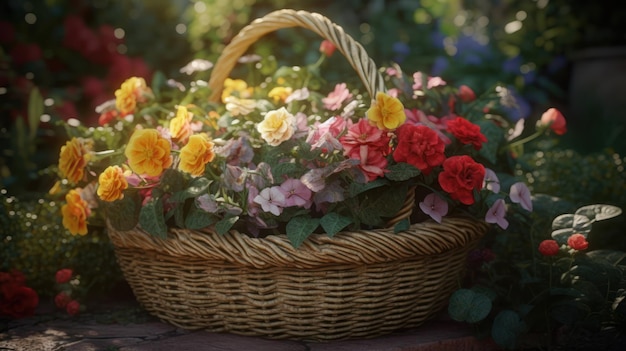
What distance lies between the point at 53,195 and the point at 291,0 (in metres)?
1.83

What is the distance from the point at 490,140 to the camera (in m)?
1.85

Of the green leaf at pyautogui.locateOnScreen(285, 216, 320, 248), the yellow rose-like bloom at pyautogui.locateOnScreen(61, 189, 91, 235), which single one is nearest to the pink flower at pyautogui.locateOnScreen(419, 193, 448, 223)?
the green leaf at pyautogui.locateOnScreen(285, 216, 320, 248)

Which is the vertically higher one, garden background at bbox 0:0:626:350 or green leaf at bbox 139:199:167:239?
garden background at bbox 0:0:626:350

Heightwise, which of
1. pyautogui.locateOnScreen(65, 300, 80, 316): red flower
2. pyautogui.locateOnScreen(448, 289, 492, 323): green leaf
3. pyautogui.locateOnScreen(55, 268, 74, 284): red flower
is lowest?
pyautogui.locateOnScreen(65, 300, 80, 316): red flower

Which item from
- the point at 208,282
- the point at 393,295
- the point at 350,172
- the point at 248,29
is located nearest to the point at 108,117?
the point at 248,29

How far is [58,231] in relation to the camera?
6.69ft

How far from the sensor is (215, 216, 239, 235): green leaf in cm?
→ 148

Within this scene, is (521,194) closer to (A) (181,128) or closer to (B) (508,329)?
(B) (508,329)

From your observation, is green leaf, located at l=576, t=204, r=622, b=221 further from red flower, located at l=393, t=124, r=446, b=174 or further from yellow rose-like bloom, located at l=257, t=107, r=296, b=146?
yellow rose-like bloom, located at l=257, t=107, r=296, b=146

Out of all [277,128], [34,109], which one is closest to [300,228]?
[277,128]

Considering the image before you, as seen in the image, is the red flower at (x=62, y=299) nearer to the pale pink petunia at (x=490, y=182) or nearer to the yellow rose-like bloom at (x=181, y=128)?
the yellow rose-like bloom at (x=181, y=128)

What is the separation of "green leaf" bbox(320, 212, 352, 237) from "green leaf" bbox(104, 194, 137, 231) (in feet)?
1.61

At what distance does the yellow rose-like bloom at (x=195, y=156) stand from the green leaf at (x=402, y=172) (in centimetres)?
43

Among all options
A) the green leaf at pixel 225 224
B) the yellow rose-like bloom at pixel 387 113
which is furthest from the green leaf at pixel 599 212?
the green leaf at pixel 225 224
